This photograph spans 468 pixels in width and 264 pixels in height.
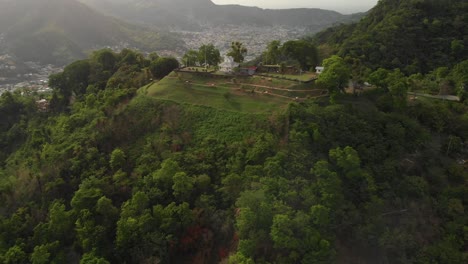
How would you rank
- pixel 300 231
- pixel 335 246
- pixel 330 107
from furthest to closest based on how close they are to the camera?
1. pixel 330 107
2. pixel 335 246
3. pixel 300 231

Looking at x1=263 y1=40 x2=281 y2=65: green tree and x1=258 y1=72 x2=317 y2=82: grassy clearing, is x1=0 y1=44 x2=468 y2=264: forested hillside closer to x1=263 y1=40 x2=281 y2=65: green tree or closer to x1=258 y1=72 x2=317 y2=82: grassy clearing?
x1=258 y1=72 x2=317 y2=82: grassy clearing

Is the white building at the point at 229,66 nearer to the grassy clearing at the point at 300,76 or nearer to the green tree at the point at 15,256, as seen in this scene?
the grassy clearing at the point at 300,76

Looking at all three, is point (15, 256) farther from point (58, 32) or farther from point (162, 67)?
point (58, 32)

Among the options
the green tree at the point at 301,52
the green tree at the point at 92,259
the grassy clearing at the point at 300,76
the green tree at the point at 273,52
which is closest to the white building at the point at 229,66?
the grassy clearing at the point at 300,76

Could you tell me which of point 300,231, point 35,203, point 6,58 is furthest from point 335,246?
point 6,58

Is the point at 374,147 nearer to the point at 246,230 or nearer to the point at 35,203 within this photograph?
the point at 246,230

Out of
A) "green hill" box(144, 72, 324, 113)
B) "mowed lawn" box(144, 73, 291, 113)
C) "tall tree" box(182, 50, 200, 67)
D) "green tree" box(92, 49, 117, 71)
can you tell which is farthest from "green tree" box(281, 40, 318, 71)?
"green tree" box(92, 49, 117, 71)
